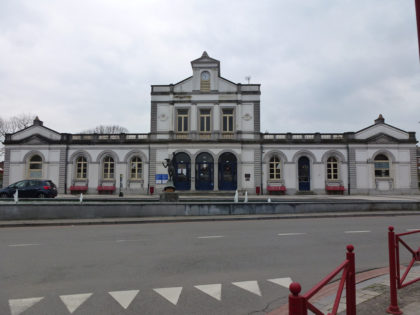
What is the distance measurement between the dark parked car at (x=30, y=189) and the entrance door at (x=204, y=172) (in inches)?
544

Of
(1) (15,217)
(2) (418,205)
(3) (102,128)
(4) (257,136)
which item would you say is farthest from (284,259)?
(3) (102,128)

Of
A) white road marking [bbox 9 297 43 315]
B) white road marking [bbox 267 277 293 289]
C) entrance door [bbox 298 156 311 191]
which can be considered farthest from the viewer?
entrance door [bbox 298 156 311 191]

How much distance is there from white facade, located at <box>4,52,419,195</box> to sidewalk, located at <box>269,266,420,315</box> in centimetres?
2554

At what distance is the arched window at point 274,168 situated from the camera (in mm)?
31562

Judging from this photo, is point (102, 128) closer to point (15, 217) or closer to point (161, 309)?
point (15, 217)

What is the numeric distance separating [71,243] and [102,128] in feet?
216

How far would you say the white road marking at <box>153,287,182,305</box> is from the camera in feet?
15.1

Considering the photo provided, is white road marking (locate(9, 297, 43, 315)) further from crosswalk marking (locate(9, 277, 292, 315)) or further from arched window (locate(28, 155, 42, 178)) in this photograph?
arched window (locate(28, 155, 42, 178))

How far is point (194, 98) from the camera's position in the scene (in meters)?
31.9

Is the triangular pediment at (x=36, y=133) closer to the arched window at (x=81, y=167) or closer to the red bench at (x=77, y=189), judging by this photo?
the arched window at (x=81, y=167)

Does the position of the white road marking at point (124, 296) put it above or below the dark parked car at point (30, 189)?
below

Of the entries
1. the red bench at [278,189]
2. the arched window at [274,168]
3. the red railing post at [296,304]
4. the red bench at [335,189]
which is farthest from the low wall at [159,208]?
the arched window at [274,168]

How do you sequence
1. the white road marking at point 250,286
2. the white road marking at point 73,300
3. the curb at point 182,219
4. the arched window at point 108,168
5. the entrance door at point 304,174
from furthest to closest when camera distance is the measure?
the arched window at point 108,168
the entrance door at point 304,174
the curb at point 182,219
the white road marking at point 250,286
the white road marking at point 73,300

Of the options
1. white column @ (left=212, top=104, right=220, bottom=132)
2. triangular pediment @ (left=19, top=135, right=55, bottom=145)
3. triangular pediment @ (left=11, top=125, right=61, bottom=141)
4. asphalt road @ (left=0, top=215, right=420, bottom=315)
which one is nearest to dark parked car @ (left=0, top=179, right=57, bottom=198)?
triangular pediment @ (left=19, top=135, right=55, bottom=145)
